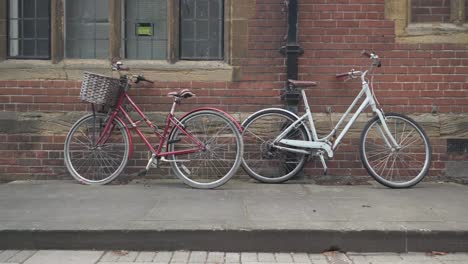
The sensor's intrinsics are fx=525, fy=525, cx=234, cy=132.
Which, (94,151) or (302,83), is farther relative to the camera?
(94,151)

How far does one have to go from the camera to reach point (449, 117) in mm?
6184

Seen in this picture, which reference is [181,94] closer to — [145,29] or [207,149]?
[207,149]

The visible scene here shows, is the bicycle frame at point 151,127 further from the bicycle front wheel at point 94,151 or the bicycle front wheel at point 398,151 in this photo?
the bicycle front wheel at point 398,151

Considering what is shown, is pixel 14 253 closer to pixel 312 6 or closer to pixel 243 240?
pixel 243 240

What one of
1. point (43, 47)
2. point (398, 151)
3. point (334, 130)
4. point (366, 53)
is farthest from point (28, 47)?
point (398, 151)

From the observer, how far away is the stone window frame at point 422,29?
6.12m

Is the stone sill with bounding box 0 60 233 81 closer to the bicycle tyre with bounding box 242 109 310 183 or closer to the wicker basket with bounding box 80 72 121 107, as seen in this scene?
the wicker basket with bounding box 80 72 121 107

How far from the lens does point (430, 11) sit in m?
6.20

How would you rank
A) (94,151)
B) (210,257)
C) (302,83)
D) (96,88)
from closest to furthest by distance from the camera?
(210,257)
(96,88)
(302,83)
(94,151)

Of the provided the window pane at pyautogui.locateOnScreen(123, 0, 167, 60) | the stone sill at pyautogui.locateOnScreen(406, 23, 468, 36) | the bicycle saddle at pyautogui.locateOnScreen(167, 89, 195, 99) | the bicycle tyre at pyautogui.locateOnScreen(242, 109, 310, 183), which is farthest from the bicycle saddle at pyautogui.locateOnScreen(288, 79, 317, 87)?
the window pane at pyautogui.locateOnScreen(123, 0, 167, 60)

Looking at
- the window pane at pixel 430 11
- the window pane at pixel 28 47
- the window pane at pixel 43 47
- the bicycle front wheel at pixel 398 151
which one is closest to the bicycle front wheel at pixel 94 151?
the window pane at pixel 43 47

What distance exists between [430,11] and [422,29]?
27cm

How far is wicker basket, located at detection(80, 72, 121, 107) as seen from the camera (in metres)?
5.70

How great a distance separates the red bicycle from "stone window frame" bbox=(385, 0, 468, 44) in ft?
7.41
